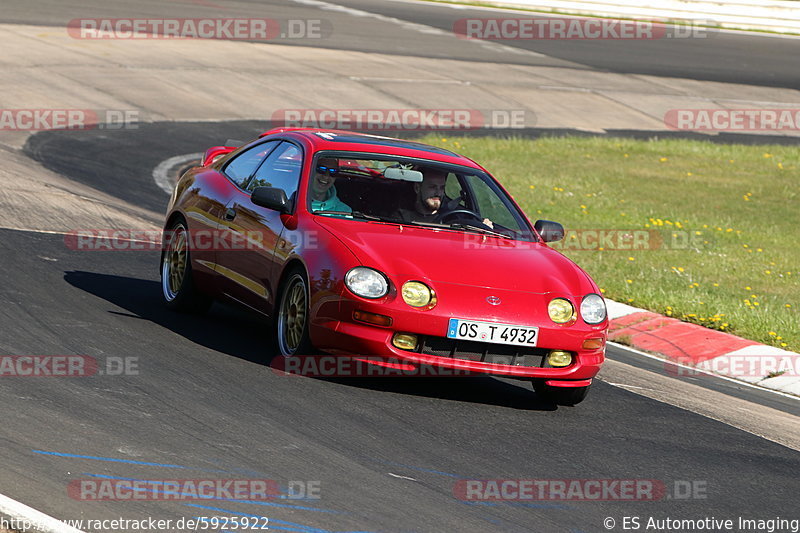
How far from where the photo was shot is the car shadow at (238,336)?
25.6 ft

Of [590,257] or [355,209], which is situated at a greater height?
[355,209]

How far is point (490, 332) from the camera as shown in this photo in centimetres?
738

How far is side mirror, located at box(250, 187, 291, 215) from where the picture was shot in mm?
8164

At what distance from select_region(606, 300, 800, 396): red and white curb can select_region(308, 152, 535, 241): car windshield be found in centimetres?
204

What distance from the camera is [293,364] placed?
307 inches

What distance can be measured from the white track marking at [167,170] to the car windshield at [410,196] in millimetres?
7072

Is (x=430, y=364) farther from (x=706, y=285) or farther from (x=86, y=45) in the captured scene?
(x=86, y=45)

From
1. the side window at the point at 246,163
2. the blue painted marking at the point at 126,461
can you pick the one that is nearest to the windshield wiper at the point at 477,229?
the side window at the point at 246,163

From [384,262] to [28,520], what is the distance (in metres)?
3.22

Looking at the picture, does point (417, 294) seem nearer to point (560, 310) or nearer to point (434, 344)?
point (434, 344)

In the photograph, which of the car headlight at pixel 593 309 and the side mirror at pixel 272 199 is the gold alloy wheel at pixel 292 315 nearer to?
the side mirror at pixel 272 199

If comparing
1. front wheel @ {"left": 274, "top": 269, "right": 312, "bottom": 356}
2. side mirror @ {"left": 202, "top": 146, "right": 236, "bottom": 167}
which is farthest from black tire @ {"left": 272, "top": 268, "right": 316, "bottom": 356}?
side mirror @ {"left": 202, "top": 146, "right": 236, "bottom": 167}

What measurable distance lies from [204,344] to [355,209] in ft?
4.43

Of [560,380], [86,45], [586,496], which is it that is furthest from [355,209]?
[86,45]
